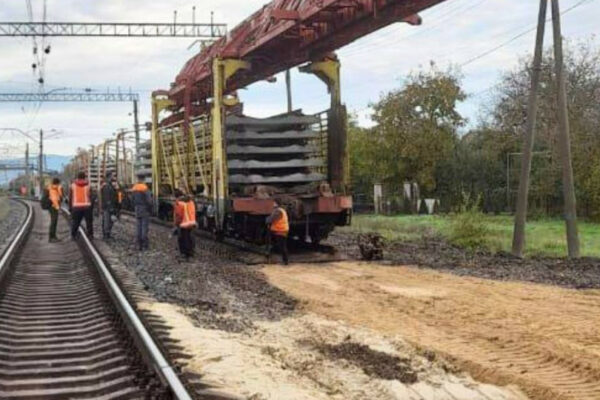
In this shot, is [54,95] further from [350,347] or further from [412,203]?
[350,347]

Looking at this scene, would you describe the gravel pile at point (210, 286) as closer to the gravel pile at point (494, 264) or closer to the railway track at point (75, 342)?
the railway track at point (75, 342)

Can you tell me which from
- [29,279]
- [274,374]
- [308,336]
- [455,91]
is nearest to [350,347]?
[308,336]

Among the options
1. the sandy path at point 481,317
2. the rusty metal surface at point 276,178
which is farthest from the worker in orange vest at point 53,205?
the sandy path at point 481,317

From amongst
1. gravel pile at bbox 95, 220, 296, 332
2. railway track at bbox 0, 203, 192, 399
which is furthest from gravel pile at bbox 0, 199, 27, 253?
railway track at bbox 0, 203, 192, 399

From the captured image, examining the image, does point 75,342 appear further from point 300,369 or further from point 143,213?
point 143,213

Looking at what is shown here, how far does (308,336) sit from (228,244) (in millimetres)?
10979

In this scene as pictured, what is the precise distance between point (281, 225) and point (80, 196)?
6.20 metres

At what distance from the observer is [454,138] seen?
148 ft

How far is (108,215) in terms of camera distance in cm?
2028

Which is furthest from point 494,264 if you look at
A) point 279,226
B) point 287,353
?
point 287,353

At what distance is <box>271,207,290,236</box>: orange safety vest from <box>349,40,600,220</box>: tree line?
24.9 meters

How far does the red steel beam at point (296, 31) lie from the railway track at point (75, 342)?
5281mm

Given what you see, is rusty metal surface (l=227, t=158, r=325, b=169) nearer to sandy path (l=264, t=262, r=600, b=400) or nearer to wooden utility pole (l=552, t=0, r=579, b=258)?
sandy path (l=264, t=262, r=600, b=400)

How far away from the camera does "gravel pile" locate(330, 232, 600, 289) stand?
→ 13.9 m
